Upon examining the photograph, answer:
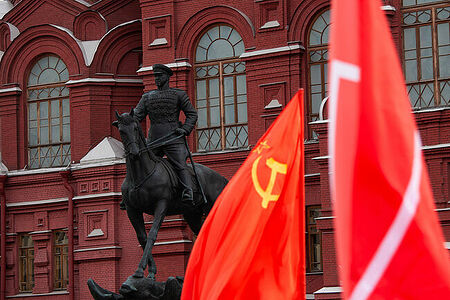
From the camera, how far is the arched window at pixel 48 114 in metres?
27.3

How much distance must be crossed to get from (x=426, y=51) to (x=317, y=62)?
2568 mm

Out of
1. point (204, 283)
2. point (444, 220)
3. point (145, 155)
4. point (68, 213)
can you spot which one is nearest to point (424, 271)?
point (204, 283)

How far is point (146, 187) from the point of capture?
12477mm

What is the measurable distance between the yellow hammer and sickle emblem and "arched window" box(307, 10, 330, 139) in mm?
18210

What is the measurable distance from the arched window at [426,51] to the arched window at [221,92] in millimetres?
4059

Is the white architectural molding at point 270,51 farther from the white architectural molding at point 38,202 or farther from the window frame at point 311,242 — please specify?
the white architectural molding at point 38,202

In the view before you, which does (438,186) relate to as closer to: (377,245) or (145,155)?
(145,155)

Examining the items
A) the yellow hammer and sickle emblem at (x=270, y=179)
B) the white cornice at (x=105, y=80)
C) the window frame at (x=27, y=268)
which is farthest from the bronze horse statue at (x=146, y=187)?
the window frame at (x=27, y=268)

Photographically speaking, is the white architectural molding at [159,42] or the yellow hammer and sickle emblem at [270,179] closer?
the yellow hammer and sickle emblem at [270,179]

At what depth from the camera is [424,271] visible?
141 inches

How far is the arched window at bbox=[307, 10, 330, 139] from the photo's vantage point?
23.9m

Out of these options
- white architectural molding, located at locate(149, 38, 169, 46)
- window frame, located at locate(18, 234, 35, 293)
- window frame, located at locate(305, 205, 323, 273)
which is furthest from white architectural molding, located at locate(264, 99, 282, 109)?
window frame, located at locate(18, 234, 35, 293)

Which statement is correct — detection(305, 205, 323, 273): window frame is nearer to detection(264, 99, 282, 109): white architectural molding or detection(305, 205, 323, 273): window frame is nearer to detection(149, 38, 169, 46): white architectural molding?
detection(264, 99, 282, 109): white architectural molding

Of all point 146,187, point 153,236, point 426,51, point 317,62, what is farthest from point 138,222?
point 317,62
